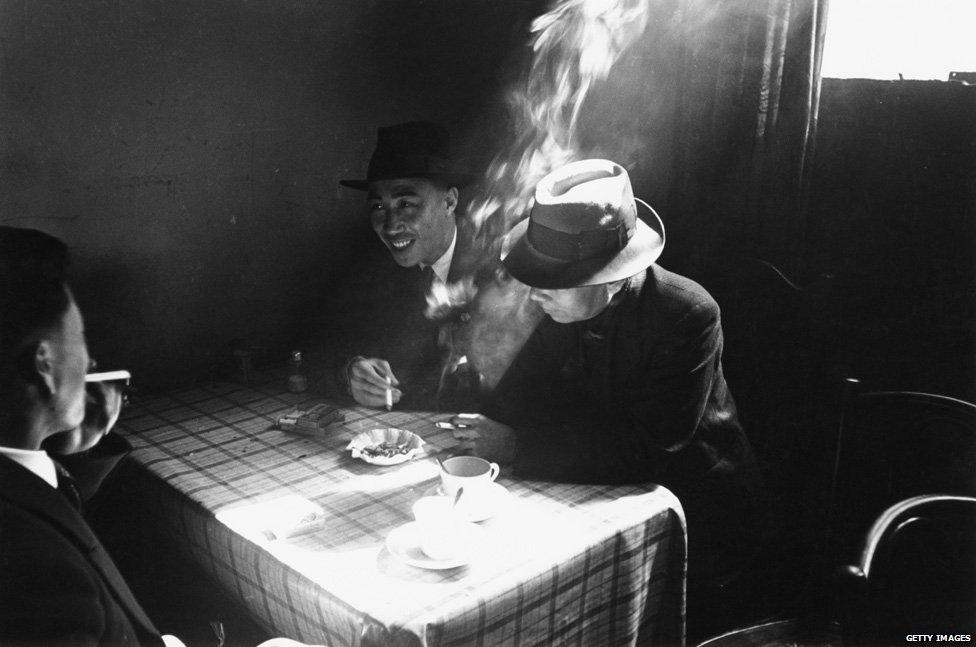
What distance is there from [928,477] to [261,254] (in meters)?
2.95

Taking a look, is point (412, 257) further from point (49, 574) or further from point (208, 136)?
point (49, 574)

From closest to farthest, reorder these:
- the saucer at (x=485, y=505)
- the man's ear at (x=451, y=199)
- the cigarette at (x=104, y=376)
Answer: the cigarette at (x=104, y=376) → the saucer at (x=485, y=505) → the man's ear at (x=451, y=199)

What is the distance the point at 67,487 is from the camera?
5.56ft

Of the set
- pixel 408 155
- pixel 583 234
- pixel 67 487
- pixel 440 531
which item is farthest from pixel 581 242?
pixel 67 487

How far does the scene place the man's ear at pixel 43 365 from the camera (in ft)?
4.66

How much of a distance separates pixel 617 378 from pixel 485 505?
0.99 metres

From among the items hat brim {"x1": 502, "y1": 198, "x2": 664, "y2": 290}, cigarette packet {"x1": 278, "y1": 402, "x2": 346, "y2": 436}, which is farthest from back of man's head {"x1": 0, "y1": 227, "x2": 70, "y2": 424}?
hat brim {"x1": 502, "y1": 198, "x2": 664, "y2": 290}

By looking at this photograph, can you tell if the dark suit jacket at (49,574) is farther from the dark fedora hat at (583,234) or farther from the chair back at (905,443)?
the chair back at (905,443)

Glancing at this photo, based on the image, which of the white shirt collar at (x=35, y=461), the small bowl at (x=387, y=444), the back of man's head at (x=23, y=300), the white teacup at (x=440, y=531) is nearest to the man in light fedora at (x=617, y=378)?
the small bowl at (x=387, y=444)

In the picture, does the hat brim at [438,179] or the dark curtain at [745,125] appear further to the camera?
the hat brim at [438,179]

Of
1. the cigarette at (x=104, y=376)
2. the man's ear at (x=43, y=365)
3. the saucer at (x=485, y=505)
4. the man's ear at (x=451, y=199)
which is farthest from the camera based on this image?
the man's ear at (x=451, y=199)

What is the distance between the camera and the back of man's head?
1.38m

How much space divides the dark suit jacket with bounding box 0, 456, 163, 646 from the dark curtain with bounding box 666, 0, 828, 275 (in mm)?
2804

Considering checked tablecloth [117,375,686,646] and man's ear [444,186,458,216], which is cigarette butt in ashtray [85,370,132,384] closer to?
checked tablecloth [117,375,686,646]
